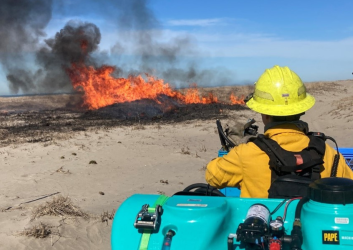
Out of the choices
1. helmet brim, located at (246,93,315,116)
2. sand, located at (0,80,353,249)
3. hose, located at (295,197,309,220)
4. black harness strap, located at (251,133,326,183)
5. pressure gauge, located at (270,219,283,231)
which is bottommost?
sand, located at (0,80,353,249)

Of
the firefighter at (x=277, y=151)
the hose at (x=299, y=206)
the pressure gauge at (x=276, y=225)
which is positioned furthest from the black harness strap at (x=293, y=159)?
the pressure gauge at (x=276, y=225)

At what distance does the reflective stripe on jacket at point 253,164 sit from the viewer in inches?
93.9

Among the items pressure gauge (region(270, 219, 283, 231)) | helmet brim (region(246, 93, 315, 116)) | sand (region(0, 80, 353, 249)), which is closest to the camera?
pressure gauge (region(270, 219, 283, 231))

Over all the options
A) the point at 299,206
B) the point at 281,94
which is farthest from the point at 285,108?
the point at 299,206

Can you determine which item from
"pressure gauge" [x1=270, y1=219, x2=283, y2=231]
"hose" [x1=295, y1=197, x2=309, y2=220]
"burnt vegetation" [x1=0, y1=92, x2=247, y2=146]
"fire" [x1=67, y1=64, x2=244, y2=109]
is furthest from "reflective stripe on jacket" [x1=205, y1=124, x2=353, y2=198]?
"fire" [x1=67, y1=64, x2=244, y2=109]

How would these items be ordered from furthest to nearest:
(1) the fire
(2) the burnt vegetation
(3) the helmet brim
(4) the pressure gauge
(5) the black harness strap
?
(1) the fire < (2) the burnt vegetation < (3) the helmet brim < (5) the black harness strap < (4) the pressure gauge

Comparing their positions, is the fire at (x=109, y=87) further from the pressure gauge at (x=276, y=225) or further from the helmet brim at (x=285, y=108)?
the pressure gauge at (x=276, y=225)

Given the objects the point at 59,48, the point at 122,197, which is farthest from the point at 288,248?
the point at 59,48

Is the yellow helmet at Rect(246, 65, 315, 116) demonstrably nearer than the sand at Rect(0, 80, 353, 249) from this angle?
Yes

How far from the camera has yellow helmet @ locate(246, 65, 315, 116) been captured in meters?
2.55

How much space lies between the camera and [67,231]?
5434mm

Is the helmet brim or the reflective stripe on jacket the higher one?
the helmet brim

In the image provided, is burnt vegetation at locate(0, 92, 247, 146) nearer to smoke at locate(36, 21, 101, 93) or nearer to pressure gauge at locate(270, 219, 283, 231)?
smoke at locate(36, 21, 101, 93)

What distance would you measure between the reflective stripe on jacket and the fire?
23.7 m
